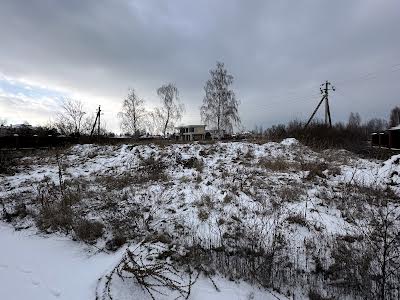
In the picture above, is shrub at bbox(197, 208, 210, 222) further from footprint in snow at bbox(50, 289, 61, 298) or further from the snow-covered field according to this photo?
footprint in snow at bbox(50, 289, 61, 298)

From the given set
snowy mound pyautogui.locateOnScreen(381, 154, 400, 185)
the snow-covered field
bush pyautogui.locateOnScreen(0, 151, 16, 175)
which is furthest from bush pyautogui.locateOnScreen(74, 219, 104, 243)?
snowy mound pyautogui.locateOnScreen(381, 154, 400, 185)

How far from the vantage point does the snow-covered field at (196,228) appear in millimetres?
3734

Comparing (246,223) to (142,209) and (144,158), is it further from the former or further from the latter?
(144,158)

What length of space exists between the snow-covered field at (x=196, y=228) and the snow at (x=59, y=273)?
14mm

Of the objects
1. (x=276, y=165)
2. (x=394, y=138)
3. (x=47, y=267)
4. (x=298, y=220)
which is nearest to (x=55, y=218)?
(x=47, y=267)

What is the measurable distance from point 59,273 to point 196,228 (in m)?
2.18

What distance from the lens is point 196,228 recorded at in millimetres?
5094

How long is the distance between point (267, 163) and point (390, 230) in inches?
225

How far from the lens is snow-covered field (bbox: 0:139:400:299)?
12.3 ft

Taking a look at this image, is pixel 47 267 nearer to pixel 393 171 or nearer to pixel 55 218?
pixel 55 218

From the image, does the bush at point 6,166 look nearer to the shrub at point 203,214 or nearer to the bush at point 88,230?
the bush at point 88,230

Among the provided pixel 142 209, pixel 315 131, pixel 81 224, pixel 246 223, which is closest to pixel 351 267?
pixel 246 223

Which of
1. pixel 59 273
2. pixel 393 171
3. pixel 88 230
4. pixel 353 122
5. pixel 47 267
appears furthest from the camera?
pixel 353 122

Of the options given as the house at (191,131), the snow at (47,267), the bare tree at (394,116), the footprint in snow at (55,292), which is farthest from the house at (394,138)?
the bare tree at (394,116)
